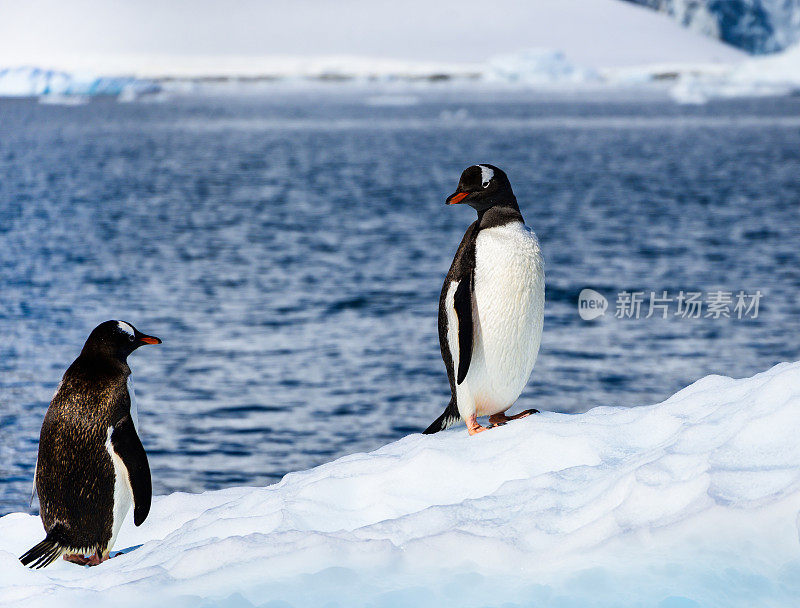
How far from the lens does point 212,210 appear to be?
→ 3591 cm

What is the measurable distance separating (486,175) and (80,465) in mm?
2408

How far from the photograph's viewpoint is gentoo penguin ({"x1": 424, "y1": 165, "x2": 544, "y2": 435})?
17.7 feet

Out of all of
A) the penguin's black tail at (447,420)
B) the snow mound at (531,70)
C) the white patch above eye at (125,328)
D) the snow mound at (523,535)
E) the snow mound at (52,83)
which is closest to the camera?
the snow mound at (523,535)

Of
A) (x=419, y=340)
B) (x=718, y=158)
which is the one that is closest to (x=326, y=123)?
(x=718, y=158)

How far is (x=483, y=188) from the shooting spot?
5.39 metres

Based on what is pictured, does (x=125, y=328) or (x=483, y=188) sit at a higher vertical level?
(x=483, y=188)

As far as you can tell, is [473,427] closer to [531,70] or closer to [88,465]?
[88,465]

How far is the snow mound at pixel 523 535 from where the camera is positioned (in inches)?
143

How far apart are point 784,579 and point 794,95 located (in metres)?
167

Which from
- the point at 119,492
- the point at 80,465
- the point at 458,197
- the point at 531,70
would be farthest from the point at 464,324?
the point at 531,70

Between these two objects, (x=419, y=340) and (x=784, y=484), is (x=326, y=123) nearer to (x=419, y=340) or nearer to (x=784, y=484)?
(x=419, y=340)

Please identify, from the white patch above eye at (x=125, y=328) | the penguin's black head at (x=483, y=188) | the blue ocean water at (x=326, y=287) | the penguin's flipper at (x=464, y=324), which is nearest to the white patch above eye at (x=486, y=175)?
the penguin's black head at (x=483, y=188)

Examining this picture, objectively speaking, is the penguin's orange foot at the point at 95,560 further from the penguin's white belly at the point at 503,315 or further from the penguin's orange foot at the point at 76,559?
the penguin's white belly at the point at 503,315

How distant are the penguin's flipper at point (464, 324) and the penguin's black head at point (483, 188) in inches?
15.6
